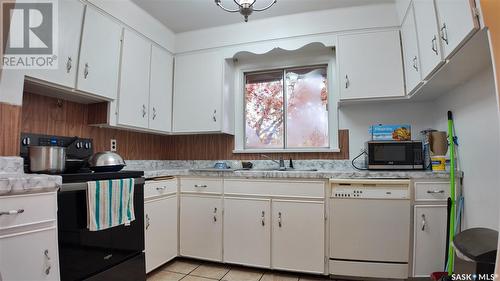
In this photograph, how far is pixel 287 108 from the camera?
2973 millimetres

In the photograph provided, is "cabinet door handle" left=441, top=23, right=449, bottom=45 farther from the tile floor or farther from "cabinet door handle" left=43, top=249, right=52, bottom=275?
"cabinet door handle" left=43, top=249, right=52, bottom=275

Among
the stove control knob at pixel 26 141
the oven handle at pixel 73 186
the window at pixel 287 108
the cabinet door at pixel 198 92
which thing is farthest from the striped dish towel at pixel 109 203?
the window at pixel 287 108

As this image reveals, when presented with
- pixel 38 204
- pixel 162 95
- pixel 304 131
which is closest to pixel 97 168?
pixel 38 204

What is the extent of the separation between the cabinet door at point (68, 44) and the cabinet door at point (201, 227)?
142cm

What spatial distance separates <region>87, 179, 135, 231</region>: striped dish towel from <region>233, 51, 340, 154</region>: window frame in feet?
4.63

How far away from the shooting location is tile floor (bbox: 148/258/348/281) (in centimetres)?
220

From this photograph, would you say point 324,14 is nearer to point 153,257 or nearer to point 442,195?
point 442,195

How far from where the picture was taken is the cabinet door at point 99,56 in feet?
6.48

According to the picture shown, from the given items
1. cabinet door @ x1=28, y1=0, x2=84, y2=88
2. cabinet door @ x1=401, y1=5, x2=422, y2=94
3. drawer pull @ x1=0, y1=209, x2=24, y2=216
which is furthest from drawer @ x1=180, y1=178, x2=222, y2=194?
cabinet door @ x1=401, y1=5, x2=422, y2=94

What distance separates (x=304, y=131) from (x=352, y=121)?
0.51 meters

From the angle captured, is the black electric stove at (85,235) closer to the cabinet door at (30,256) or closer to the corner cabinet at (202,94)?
the cabinet door at (30,256)

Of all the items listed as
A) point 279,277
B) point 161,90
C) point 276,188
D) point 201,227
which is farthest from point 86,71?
point 279,277

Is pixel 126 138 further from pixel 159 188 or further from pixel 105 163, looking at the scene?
pixel 105 163

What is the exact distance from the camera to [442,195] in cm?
196
